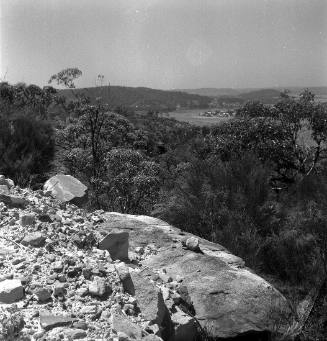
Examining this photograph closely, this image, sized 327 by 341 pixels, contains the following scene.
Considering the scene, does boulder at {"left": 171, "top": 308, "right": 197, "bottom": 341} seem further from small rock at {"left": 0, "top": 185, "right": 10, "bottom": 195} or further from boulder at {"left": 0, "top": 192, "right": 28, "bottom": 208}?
small rock at {"left": 0, "top": 185, "right": 10, "bottom": 195}

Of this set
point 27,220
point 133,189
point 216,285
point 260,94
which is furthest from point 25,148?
point 260,94

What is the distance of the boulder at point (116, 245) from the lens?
16.4ft

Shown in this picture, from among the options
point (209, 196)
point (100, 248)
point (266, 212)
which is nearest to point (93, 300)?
point (100, 248)

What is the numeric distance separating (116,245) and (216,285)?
3.91 ft

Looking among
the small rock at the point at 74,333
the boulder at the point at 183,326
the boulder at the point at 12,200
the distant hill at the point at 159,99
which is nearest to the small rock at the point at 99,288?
the small rock at the point at 74,333

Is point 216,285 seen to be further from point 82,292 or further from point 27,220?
point 27,220

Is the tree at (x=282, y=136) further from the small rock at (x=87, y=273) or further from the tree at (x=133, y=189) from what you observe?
the small rock at (x=87, y=273)

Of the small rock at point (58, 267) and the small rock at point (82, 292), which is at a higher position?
the small rock at point (58, 267)

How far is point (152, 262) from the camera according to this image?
18.0 ft

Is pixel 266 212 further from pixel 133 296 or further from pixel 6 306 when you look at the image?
pixel 6 306

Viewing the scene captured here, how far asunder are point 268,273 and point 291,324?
2.87m

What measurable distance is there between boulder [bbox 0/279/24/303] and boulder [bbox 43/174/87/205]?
2.51 meters

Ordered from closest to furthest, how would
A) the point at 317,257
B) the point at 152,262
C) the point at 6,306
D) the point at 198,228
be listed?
the point at 6,306 < the point at 152,262 < the point at 317,257 < the point at 198,228

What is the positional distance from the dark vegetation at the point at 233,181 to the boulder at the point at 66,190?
1797mm
